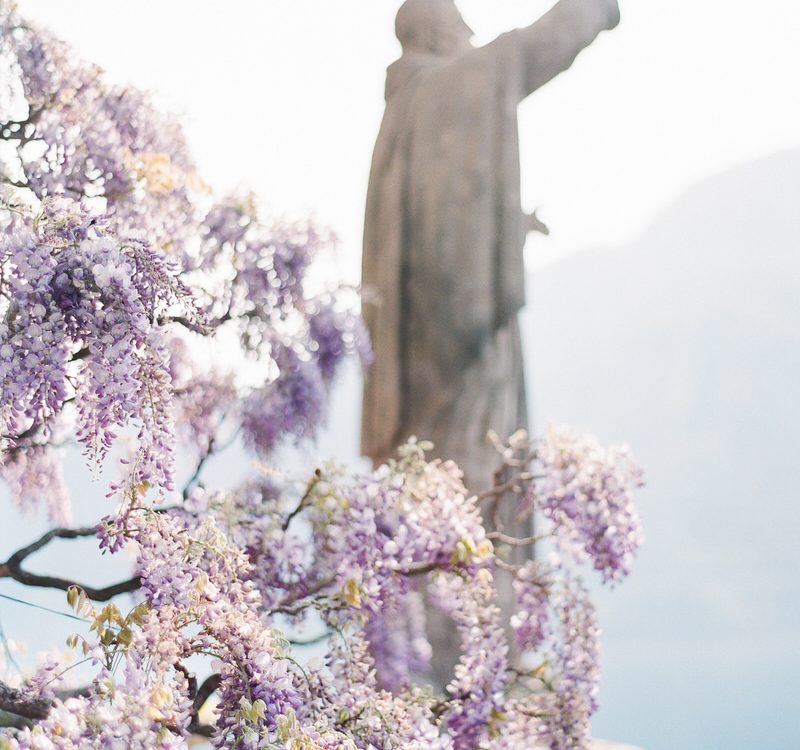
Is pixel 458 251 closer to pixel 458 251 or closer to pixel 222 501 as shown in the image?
pixel 458 251

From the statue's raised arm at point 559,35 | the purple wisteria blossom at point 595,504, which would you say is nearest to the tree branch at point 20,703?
the purple wisteria blossom at point 595,504

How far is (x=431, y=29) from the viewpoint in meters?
4.12

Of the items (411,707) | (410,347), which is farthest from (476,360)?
(411,707)

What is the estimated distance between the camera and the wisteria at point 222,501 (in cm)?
181

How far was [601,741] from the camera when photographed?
4223 mm

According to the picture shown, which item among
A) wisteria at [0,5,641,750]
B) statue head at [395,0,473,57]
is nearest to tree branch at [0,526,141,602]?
wisteria at [0,5,641,750]

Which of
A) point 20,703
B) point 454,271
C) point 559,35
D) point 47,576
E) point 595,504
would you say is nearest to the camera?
point 20,703

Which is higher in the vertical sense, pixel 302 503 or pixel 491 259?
pixel 491 259

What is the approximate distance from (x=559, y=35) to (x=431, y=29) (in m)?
0.55

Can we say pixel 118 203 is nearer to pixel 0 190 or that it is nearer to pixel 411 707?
pixel 0 190

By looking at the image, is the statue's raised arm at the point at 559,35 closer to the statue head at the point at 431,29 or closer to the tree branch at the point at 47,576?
the statue head at the point at 431,29

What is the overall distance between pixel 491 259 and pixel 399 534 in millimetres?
1364

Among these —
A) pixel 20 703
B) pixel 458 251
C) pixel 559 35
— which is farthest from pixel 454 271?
pixel 20 703

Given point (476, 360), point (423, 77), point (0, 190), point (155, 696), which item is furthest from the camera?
point (423, 77)
